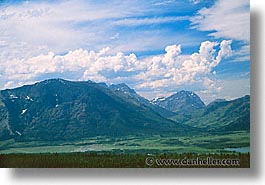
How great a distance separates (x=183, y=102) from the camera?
4.17m

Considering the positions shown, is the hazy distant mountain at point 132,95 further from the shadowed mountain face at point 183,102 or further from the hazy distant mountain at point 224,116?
the hazy distant mountain at point 224,116

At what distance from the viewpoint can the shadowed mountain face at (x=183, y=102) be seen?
13.7ft

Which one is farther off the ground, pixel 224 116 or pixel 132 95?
pixel 132 95

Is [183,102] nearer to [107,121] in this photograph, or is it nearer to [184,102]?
[184,102]

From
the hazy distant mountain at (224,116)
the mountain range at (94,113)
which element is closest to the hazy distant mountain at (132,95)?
the mountain range at (94,113)

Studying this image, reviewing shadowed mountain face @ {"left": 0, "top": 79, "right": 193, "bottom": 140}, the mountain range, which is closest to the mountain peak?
the mountain range

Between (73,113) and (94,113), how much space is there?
157 millimetres

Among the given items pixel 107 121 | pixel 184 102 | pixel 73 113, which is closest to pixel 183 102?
pixel 184 102

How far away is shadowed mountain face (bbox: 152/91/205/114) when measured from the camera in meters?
4.16

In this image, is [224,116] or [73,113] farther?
[73,113]

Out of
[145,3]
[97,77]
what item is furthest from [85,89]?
[145,3]

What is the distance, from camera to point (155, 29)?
13.8 feet

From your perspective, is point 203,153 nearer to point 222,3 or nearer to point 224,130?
point 224,130

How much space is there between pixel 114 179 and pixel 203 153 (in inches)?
24.6
